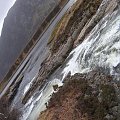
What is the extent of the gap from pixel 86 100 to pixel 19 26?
114m

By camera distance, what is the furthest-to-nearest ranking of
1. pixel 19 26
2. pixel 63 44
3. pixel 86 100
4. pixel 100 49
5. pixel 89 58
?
1. pixel 19 26
2. pixel 63 44
3. pixel 89 58
4. pixel 100 49
5. pixel 86 100

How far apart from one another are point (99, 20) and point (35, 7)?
3773 inches

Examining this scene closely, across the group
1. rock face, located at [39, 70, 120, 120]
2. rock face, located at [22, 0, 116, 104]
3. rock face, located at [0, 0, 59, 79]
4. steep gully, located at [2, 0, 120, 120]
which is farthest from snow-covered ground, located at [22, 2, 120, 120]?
rock face, located at [0, 0, 59, 79]

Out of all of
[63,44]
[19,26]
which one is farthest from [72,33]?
[19,26]

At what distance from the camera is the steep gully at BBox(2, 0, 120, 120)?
2169 cm

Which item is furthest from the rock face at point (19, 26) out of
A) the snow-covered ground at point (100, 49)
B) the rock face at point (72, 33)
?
the snow-covered ground at point (100, 49)

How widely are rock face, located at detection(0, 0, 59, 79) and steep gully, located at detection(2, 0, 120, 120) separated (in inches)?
3306

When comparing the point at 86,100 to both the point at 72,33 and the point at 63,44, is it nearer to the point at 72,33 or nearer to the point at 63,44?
the point at 72,33

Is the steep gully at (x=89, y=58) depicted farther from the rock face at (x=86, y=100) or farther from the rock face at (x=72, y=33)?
the rock face at (x=86, y=100)

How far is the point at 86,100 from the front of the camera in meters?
20.4

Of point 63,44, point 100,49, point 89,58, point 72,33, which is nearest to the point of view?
point 100,49

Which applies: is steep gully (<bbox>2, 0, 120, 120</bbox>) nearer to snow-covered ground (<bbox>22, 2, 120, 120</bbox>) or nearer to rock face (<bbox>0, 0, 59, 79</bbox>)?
snow-covered ground (<bbox>22, 2, 120, 120</bbox>)

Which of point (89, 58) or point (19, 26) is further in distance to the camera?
point (19, 26)

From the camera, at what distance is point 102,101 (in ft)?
63.7
